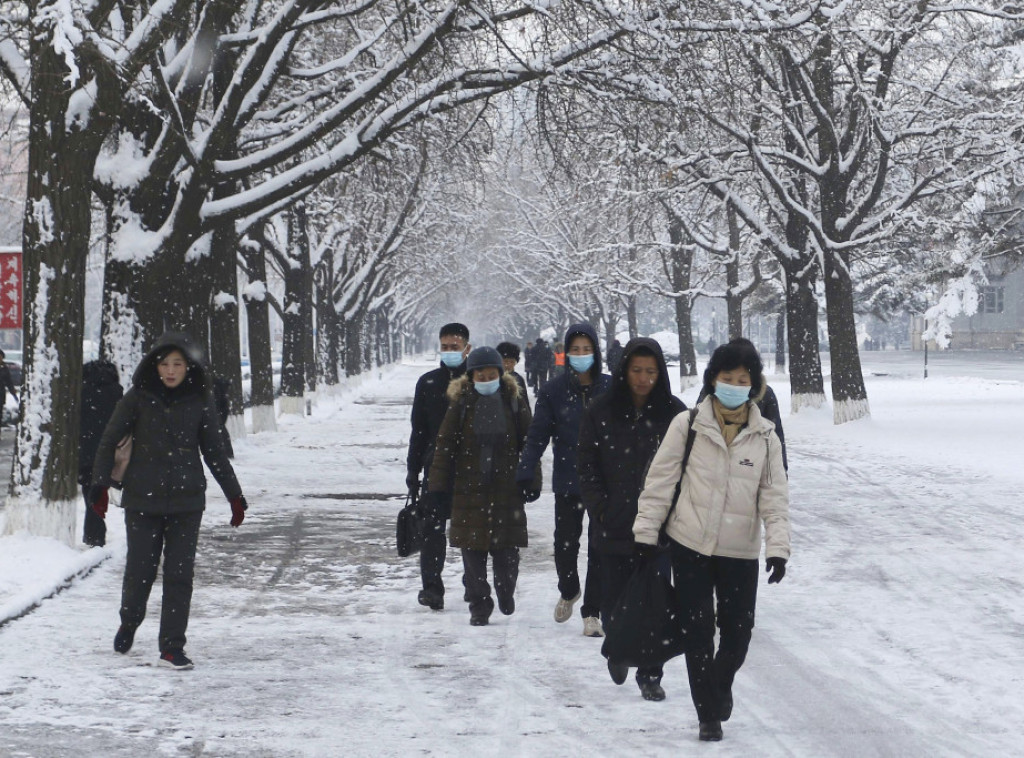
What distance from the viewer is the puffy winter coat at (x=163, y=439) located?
7402 mm

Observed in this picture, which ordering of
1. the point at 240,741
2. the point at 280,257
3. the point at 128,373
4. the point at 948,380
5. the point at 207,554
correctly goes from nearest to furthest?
the point at 240,741, the point at 207,554, the point at 128,373, the point at 280,257, the point at 948,380

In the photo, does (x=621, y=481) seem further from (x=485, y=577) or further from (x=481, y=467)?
(x=485, y=577)

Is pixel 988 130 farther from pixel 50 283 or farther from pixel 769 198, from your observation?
pixel 50 283

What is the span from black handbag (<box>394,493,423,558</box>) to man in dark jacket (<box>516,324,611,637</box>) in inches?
44.4

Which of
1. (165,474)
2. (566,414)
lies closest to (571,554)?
(566,414)

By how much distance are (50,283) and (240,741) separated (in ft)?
22.5

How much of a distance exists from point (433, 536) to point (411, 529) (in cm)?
15

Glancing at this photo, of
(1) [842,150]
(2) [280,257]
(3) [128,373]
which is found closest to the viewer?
(3) [128,373]

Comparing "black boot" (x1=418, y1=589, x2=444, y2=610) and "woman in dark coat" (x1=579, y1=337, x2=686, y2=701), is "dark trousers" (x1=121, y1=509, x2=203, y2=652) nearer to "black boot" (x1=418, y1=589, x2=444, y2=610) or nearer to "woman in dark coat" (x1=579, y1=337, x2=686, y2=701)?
"black boot" (x1=418, y1=589, x2=444, y2=610)

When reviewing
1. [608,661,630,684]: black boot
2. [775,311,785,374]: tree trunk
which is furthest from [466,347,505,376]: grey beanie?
[775,311,785,374]: tree trunk

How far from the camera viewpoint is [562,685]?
6953 millimetres

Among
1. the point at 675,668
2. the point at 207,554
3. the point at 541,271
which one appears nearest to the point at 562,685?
the point at 675,668

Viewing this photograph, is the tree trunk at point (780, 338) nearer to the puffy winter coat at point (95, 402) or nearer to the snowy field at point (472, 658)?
the snowy field at point (472, 658)

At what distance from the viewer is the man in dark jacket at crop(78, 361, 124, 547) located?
39.2 feet
